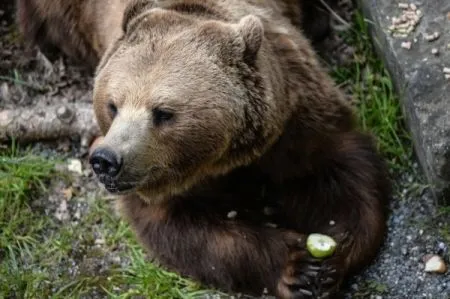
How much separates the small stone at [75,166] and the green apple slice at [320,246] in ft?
6.22

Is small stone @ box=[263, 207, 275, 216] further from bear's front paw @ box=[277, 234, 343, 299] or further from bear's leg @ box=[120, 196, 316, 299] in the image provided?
bear's front paw @ box=[277, 234, 343, 299]

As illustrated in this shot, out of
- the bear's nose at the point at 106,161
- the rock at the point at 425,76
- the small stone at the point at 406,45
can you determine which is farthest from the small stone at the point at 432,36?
the bear's nose at the point at 106,161

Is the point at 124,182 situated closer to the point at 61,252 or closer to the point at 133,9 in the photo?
the point at 133,9

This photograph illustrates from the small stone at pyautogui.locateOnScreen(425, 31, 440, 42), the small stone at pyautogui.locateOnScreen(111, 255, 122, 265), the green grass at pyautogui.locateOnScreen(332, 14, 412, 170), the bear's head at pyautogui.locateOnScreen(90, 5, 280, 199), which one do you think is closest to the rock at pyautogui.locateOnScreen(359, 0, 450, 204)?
the small stone at pyautogui.locateOnScreen(425, 31, 440, 42)

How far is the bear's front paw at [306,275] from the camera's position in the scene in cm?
477

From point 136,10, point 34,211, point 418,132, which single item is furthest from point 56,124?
point 418,132

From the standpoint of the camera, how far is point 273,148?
4887 millimetres

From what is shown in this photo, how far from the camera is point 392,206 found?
5266 mm

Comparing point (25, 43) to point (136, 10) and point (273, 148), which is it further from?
point (273, 148)

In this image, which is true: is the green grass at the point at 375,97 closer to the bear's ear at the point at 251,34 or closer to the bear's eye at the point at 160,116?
the bear's ear at the point at 251,34

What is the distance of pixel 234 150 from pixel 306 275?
77 cm

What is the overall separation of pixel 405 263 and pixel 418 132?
714mm

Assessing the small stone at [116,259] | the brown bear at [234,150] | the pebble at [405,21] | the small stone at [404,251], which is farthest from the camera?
the small stone at [116,259]

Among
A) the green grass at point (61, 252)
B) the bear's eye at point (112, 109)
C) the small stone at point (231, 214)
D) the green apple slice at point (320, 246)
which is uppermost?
the bear's eye at point (112, 109)
